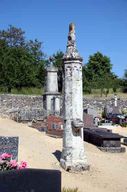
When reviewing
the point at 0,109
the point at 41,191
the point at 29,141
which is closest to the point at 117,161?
the point at 29,141

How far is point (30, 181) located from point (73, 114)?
789 centimetres

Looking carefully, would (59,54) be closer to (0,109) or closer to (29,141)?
(0,109)

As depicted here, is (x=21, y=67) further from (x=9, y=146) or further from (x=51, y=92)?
(x=9, y=146)

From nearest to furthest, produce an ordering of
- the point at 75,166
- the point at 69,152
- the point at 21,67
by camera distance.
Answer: the point at 75,166 < the point at 69,152 < the point at 21,67

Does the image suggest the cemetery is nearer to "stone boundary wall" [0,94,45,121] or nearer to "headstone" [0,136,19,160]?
"headstone" [0,136,19,160]

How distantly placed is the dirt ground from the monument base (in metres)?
0.15

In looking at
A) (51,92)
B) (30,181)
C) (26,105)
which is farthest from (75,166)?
(26,105)

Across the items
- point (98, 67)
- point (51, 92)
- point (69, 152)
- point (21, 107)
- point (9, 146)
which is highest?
point (98, 67)

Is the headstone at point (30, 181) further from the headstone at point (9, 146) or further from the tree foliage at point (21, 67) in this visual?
the tree foliage at point (21, 67)

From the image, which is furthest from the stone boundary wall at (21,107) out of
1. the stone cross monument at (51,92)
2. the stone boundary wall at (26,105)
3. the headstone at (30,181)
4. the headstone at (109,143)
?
the headstone at (30,181)

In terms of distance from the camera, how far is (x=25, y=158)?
13539 mm

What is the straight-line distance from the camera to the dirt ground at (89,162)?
11.6 meters

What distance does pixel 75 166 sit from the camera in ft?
42.2

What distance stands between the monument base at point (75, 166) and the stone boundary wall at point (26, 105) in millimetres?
11604
